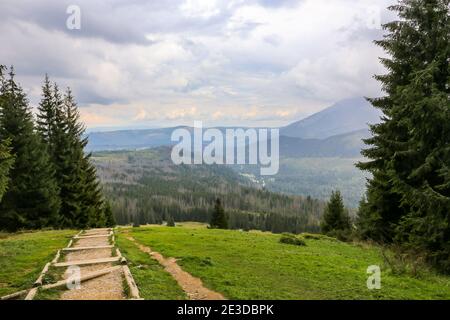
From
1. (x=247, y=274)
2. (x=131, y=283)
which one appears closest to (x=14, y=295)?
(x=131, y=283)

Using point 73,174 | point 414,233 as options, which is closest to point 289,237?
point 414,233

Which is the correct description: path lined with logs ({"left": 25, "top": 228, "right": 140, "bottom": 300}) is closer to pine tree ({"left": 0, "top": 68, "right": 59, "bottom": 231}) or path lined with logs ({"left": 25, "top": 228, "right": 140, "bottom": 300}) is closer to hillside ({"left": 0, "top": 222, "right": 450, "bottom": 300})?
hillside ({"left": 0, "top": 222, "right": 450, "bottom": 300})

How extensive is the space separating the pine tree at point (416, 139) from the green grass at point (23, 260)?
58.0 ft

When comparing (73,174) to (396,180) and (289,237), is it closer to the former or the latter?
(289,237)

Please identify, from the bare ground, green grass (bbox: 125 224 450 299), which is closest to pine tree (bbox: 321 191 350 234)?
green grass (bbox: 125 224 450 299)

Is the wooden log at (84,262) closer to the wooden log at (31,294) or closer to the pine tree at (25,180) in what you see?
the wooden log at (31,294)

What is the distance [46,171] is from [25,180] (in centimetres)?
229

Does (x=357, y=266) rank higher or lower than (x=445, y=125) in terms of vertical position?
lower

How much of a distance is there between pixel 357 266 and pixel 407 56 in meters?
16.0

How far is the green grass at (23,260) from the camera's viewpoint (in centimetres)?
1420

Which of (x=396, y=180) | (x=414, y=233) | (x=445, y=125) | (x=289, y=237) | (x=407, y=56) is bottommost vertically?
(x=289, y=237)

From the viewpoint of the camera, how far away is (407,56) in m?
27.5

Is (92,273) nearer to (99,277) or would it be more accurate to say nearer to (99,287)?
(99,277)
